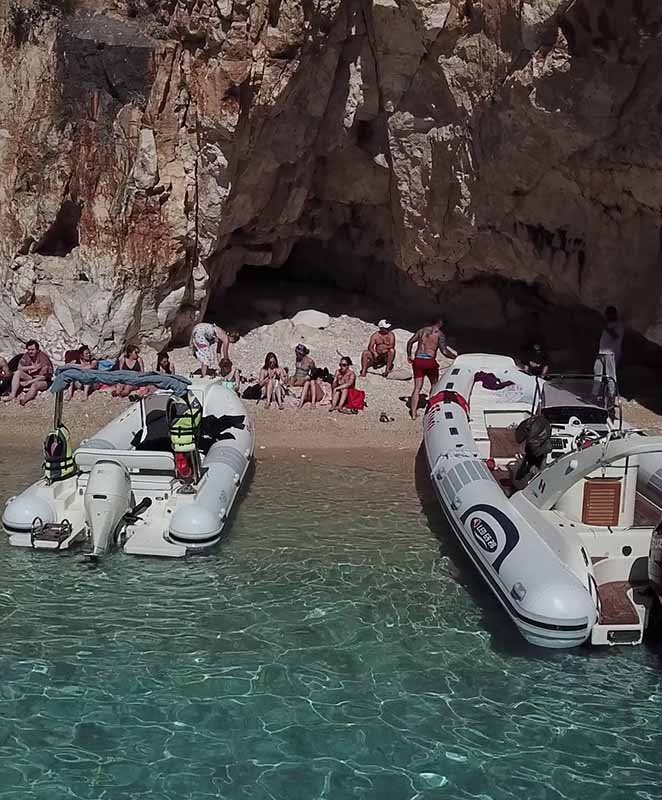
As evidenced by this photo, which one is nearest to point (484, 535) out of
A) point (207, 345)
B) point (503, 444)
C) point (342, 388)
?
point (503, 444)

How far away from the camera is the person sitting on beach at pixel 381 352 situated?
1223 cm

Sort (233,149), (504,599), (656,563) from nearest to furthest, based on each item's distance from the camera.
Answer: (656,563) < (504,599) < (233,149)

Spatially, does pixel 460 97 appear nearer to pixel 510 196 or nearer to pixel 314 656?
pixel 510 196

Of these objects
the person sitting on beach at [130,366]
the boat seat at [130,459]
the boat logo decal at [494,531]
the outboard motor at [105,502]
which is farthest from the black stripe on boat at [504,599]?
the person sitting on beach at [130,366]

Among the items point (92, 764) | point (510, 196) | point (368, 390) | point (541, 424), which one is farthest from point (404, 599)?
point (510, 196)

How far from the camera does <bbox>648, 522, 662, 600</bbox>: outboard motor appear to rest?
505 cm

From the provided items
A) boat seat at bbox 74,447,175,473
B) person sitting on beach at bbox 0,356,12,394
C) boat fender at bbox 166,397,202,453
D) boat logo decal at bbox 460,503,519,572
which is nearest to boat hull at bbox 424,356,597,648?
boat logo decal at bbox 460,503,519,572

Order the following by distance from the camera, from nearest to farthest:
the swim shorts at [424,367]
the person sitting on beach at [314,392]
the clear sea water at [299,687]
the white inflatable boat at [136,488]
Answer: the clear sea water at [299,687]
the white inflatable boat at [136,488]
the swim shorts at [424,367]
the person sitting on beach at [314,392]

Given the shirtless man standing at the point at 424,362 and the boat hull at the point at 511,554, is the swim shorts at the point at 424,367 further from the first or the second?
the boat hull at the point at 511,554

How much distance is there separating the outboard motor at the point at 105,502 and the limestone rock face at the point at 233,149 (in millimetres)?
5458

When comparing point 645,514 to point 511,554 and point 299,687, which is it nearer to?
point 511,554

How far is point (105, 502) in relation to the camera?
255 inches

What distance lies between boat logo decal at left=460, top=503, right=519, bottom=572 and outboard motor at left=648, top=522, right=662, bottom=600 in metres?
0.93

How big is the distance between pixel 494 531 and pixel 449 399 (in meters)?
3.16
